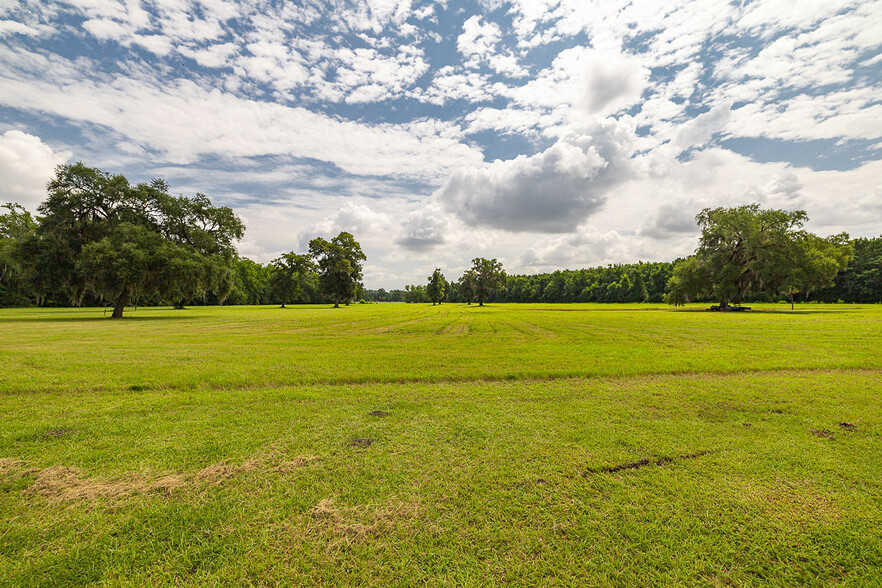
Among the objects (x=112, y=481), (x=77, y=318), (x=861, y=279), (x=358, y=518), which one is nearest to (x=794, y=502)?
(x=358, y=518)

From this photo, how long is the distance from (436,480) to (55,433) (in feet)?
21.8

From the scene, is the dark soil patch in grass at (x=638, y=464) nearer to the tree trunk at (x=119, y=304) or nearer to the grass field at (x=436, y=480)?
the grass field at (x=436, y=480)

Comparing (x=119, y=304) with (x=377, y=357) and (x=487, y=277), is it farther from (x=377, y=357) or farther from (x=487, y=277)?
Result: (x=487, y=277)

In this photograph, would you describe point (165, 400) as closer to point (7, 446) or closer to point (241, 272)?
point (7, 446)

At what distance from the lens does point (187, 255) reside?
3084 centimetres

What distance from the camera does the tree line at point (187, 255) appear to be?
28.3m

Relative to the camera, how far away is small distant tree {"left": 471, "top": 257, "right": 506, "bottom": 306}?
10331 centimetres

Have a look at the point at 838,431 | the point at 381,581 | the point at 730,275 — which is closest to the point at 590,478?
the point at 381,581

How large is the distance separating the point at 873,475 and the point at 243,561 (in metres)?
7.70

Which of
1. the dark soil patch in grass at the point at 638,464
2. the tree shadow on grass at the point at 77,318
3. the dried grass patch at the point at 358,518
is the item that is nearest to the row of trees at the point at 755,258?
the dark soil patch in grass at the point at 638,464

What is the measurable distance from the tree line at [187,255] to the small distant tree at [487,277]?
4478 centimetres

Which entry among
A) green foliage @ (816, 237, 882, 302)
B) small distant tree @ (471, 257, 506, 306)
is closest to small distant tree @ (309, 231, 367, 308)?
small distant tree @ (471, 257, 506, 306)

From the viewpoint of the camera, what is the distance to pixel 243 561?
3.04m

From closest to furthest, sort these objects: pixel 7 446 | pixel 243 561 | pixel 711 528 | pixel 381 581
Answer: pixel 381 581, pixel 243 561, pixel 711 528, pixel 7 446
